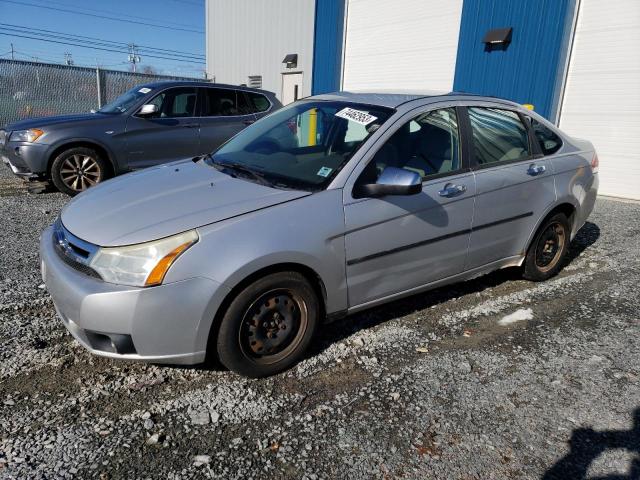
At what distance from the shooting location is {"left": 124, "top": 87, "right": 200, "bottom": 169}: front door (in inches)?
287

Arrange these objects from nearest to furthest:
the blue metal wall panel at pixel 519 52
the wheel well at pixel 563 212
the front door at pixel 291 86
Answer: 1. the wheel well at pixel 563 212
2. the blue metal wall panel at pixel 519 52
3. the front door at pixel 291 86

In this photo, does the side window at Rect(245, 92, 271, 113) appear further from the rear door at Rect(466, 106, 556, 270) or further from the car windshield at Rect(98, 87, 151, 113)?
the rear door at Rect(466, 106, 556, 270)

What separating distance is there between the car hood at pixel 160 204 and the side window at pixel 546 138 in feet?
8.16

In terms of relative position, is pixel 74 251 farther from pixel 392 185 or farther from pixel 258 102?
pixel 258 102

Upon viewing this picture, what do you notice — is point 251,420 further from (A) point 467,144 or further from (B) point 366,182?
(A) point 467,144

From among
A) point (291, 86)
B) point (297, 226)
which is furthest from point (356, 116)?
point (291, 86)

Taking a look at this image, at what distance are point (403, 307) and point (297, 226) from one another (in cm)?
158

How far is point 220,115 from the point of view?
7.99 m

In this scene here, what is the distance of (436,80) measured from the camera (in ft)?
38.6

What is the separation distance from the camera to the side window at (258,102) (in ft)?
27.4

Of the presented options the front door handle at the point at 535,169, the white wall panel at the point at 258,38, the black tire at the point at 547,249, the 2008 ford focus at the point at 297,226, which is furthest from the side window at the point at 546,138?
the white wall panel at the point at 258,38

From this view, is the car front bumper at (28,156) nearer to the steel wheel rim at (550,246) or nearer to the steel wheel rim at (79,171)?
the steel wheel rim at (79,171)

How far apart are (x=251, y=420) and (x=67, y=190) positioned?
18.8 ft

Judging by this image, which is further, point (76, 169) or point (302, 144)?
point (76, 169)
